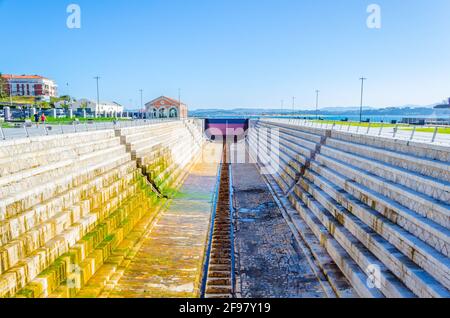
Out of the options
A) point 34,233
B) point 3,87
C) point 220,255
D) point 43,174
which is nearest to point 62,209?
point 43,174

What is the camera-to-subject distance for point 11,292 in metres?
7.83

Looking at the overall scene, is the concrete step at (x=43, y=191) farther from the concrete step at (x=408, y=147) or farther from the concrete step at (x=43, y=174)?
the concrete step at (x=408, y=147)

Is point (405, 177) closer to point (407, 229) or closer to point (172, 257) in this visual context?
point (407, 229)

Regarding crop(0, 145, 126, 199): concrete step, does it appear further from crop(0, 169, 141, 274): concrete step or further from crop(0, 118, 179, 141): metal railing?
crop(0, 118, 179, 141): metal railing

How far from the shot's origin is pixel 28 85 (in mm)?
108375

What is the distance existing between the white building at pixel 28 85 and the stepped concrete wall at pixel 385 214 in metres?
105

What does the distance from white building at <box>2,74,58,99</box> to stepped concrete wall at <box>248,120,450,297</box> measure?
105175 mm

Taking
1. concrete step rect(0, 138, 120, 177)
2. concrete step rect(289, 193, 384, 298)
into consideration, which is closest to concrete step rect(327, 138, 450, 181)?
concrete step rect(289, 193, 384, 298)

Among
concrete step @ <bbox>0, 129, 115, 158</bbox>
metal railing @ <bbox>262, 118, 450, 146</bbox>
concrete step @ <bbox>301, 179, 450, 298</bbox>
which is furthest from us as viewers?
metal railing @ <bbox>262, 118, 450, 146</bbox>

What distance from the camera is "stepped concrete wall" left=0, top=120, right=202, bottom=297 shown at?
29.0 ft

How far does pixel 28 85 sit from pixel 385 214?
390 ft

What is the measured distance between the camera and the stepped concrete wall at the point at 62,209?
8.84 metres
